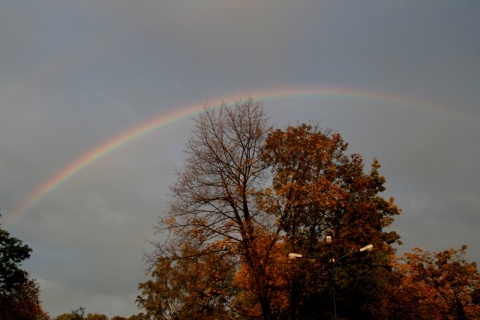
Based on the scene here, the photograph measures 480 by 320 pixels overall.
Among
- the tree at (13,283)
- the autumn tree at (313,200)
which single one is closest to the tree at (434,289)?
the autumn tree at (313,200)

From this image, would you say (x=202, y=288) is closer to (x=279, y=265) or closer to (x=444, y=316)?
(x=279, y=265)

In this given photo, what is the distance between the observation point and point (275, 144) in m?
20.9

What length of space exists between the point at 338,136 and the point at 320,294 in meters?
13.6

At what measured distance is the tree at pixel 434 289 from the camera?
28.8 meters

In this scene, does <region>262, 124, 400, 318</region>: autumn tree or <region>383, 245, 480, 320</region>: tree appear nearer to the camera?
<region>262, 124, 400, 318</region>: autumn tree

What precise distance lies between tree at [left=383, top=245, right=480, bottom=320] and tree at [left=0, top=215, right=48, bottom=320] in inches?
1399

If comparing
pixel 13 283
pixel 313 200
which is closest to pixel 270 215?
pixel 313 200

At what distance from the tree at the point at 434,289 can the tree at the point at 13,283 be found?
3553cm

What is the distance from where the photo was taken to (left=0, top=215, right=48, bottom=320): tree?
37938mm

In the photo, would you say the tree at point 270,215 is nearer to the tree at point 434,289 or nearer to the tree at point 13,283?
the tree at point 434,289

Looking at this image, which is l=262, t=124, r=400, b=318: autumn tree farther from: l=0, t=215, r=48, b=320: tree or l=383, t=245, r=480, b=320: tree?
l=0, t=215, r=48, b=320: tree

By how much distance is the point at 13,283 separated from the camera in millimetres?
38906

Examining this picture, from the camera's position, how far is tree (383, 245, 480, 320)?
28781 millimetres

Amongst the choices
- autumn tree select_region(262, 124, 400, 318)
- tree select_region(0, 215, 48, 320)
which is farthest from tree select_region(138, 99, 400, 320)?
tree select_region(0, 215, 48, 320)
